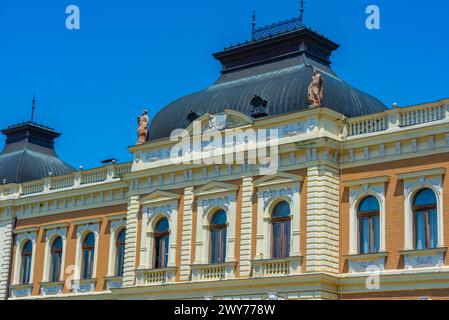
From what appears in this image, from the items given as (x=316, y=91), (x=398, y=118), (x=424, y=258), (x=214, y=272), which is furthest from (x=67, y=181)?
(x=424, y=258)

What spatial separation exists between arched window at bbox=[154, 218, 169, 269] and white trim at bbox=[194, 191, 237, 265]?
5.86 ft

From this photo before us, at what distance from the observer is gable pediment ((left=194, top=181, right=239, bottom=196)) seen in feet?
91.9

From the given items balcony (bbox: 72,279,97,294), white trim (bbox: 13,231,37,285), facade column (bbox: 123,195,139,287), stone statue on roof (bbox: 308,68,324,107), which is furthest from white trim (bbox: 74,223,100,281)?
stone statue on roof (bbox: 308,68,324,107)

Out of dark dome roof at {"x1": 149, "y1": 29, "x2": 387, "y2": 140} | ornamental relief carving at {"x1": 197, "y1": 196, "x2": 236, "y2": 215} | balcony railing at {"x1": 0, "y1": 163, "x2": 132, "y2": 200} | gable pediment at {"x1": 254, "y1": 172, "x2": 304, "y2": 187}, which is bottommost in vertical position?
ornamental relief carving at {"x1": 197, "y1": 196, "x2": 236, "y2": 215}

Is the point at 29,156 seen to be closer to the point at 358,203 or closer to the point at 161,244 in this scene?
the point at 161,244

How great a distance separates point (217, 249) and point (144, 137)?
5.86m

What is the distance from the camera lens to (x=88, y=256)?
33812 millimetres

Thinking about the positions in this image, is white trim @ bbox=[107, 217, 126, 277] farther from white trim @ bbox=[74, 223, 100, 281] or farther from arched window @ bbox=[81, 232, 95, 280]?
arched window @ bbox=[81, 232, 95, 280]

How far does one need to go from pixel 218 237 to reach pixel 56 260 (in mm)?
9648

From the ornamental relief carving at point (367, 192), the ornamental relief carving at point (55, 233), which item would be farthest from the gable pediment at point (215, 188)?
the ornamental relief carving at point (55, 233)

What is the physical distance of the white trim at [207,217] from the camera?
2784cm

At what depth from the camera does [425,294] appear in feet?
77.7
